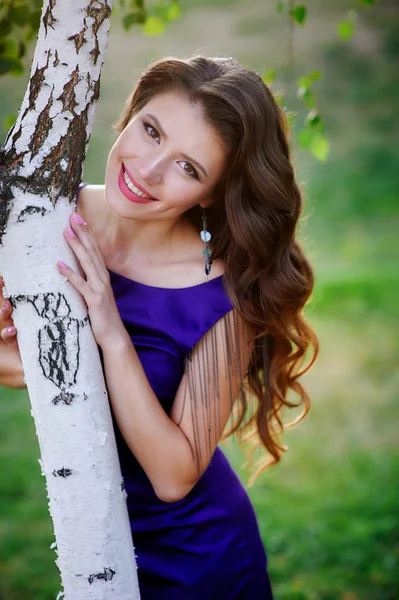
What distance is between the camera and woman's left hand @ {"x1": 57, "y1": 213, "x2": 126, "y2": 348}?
1525mm

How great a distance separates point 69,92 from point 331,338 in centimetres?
483

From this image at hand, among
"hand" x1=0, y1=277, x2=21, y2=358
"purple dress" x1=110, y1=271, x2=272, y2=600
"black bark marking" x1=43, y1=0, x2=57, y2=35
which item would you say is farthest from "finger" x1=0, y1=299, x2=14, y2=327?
"black bark marking" x1=43, y1=0, x2=57, y2=35

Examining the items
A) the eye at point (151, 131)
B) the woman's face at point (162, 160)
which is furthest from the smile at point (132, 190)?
the eye at point (151, 131)

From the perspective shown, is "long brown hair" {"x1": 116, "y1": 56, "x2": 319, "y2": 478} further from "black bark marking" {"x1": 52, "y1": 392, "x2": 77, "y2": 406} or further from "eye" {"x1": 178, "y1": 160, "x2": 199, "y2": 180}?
"black bark marking" {"x1": 52, "y1": 392, "x2": 77, "y2": 406}

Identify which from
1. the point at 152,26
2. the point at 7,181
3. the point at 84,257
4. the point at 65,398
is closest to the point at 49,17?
the point at 7,181

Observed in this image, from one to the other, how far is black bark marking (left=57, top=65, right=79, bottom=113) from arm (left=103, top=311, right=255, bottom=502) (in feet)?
1.82

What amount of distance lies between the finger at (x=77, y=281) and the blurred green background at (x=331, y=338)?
0.94m

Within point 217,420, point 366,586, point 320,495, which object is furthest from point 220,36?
point 217,420

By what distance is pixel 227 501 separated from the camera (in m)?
2.20

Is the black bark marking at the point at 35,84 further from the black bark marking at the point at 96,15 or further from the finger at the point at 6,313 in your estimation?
the finger at the point at 6,313

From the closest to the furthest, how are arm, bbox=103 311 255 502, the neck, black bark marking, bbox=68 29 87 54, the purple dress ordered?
black bark marking, bbox=68 29 87 54 → arm, bbox=103 311 255 502 → the purple dress → the neck

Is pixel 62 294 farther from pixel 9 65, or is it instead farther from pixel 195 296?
pixel 9 65

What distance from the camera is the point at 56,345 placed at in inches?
57.5

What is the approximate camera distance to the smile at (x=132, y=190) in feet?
6.13
